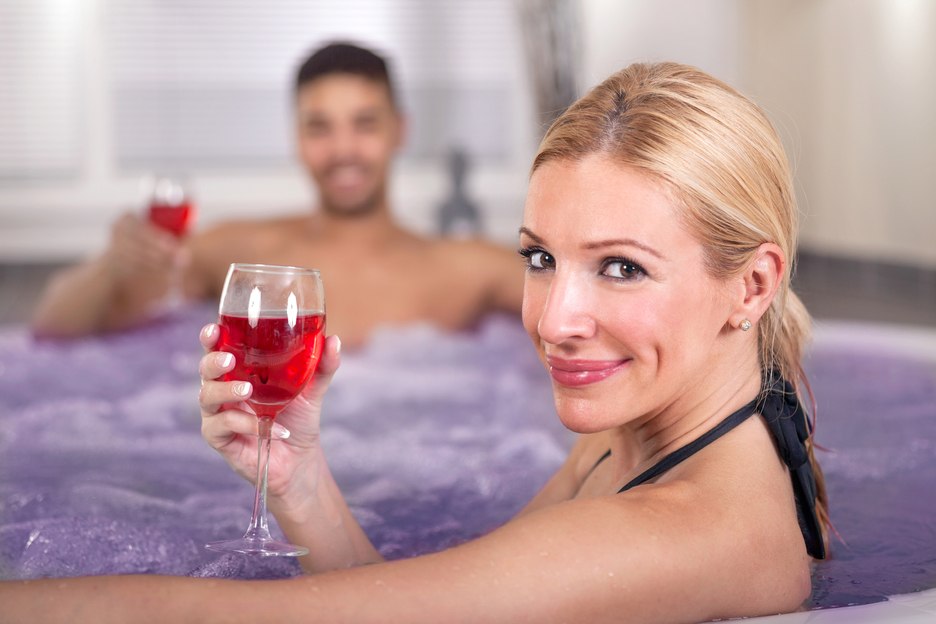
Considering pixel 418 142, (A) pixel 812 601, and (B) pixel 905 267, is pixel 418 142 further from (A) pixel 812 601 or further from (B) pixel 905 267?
(A) pixel 812 601

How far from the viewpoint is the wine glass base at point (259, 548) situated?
1.17 meters

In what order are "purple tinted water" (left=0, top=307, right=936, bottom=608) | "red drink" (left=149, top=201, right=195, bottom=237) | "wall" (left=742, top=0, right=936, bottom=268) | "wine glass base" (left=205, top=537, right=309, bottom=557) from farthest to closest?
"wall" (left=742, top=0, right=936, bottom=268)
"red drink" (left=149, top=201, right=195, bottom=237)
"purple tinted water" (left=0, top=307, right=936, bottom=608)
"wine glass base" (left=205, top=537, right=309, bottom=557)

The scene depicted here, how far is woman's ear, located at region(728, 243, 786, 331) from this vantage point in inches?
44.9

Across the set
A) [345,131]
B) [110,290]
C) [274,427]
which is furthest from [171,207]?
[274,427]

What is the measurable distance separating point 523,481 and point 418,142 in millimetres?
4679

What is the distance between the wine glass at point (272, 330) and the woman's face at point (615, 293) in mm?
224

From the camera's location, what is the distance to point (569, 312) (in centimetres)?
109

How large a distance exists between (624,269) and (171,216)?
1.89 metres

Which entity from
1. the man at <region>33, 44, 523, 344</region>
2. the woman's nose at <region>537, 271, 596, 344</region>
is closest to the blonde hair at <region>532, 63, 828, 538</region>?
the woman's nose at <region>537, 271, 596, 344</region>

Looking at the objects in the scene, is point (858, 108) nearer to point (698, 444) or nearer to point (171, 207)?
point (171, 207)

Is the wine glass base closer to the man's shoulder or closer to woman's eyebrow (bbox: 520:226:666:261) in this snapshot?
woman's eyebrow (bbox: 520:226:666:261)

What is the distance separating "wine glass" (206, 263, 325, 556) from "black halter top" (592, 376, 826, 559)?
359 millimetres

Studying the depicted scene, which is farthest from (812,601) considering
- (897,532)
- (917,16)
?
(917,16)

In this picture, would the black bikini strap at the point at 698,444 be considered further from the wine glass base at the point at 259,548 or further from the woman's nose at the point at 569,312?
the wine glass base at the point at 259,548
